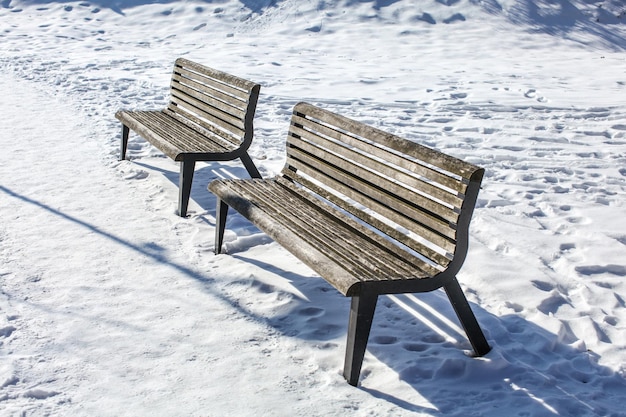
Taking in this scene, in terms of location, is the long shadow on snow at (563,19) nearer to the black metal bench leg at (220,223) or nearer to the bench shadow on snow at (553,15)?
the bench shadow on snow at (553,15)

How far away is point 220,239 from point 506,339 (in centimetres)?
185

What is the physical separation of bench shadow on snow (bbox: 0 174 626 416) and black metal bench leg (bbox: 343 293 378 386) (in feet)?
0.32

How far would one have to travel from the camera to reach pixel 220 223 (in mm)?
4531

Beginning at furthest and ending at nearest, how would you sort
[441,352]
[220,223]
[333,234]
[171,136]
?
[171,136]
[220,223]
[333,234]
[441,352]

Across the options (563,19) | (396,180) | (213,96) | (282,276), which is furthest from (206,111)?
(563,19)

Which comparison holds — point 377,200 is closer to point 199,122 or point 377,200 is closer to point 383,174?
point 383,174

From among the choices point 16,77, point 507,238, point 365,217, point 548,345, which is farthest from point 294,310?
point 16,77

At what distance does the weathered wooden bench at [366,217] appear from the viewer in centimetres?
316

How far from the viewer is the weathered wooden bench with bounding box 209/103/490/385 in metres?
3.16

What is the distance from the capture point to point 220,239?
4574 millimetres

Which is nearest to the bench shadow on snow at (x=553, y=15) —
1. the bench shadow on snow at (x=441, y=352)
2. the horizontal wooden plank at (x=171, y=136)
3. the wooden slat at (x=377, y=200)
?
the horizontal wooden plank at (x=171, y=136)

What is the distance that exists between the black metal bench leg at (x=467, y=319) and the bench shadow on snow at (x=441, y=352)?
65mm

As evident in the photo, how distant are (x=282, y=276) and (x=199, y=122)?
2.36 m

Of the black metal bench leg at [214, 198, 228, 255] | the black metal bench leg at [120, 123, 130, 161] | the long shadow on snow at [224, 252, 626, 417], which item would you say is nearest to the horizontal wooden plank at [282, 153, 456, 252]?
the long shadow on snow at [224, 252, 626, 417]
